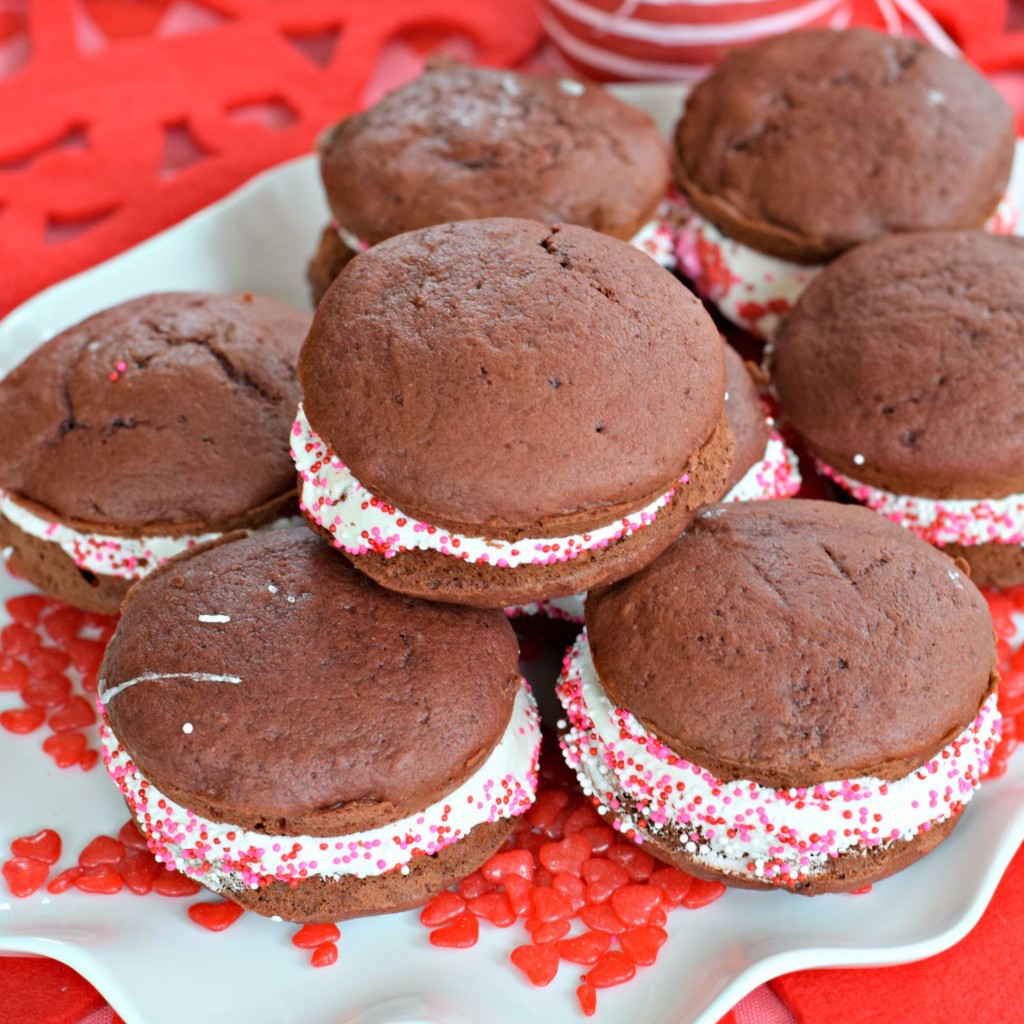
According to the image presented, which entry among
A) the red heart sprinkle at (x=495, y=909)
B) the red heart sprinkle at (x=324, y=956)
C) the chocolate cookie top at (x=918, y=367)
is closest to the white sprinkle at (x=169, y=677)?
the red heart sprinkle at (x=324, y=956)

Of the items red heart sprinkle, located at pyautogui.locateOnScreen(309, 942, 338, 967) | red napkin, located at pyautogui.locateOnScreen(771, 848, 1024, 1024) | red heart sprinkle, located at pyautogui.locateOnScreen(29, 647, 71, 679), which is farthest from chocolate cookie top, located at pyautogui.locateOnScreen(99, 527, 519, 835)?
red napkin, located at pyautogui.locateOnScreen(771, 848, 1024, 1024)

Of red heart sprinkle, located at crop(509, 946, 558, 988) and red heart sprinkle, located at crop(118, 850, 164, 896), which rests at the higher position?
red heart sprinkle, located at crop(118, 850, 164, 896)

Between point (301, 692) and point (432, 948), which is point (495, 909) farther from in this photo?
point (301, 692)

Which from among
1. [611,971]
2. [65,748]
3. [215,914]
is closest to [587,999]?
[611,971]

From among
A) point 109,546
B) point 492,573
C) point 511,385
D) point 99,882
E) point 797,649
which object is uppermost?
point 511,385

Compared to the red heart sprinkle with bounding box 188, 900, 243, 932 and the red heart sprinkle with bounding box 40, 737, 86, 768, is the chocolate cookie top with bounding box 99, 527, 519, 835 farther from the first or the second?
the red heart sprinkle with bounding box 40, 737, 86, 768

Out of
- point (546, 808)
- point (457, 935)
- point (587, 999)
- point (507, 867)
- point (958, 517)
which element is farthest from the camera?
point (958, 517)
